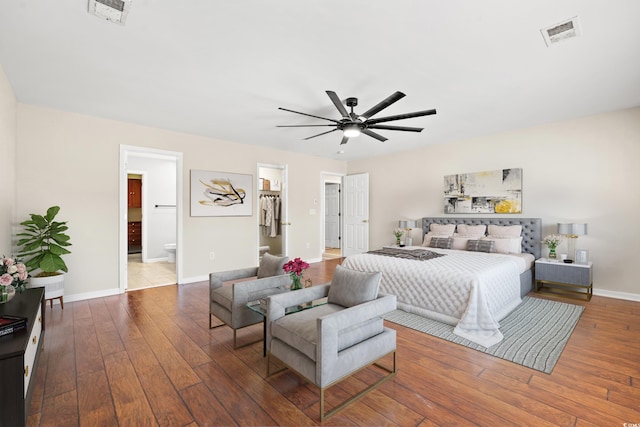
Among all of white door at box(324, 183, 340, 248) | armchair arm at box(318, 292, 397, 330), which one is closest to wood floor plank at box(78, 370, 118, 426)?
armchair arm at box(318, 292, 397, 330)

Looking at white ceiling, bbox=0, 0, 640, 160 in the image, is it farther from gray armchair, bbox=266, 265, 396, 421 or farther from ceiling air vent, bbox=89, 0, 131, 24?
gray armchair, bbox=266, 265, 396, 421

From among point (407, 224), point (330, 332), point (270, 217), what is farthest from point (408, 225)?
point (330, 332)

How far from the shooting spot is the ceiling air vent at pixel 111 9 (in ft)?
6.47

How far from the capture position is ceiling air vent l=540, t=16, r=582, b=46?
87.6 inches

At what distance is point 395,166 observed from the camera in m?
6.84

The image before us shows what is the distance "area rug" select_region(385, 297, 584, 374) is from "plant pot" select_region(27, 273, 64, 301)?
13.5ft

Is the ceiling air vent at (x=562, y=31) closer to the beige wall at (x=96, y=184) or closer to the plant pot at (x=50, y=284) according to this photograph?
the beige wall at (x=96, y=184)

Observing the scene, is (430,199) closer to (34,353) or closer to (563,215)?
(563,215)

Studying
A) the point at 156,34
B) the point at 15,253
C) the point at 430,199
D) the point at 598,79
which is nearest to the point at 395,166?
the point at 430,199

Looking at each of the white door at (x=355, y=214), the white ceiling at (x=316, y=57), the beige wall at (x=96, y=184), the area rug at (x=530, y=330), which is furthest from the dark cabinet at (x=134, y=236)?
the area rug at (x=530, y=330)

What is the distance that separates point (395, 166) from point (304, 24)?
16.5 ft

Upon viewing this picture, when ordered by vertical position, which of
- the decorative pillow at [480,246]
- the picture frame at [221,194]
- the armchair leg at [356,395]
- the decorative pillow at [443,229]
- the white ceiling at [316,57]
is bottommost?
the armchair leg at [356,395]

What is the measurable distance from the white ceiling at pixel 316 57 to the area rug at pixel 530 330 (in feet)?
8.77

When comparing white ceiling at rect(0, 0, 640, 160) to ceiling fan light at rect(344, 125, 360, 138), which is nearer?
white ceiling at rect(0, 0, 640, 160)
